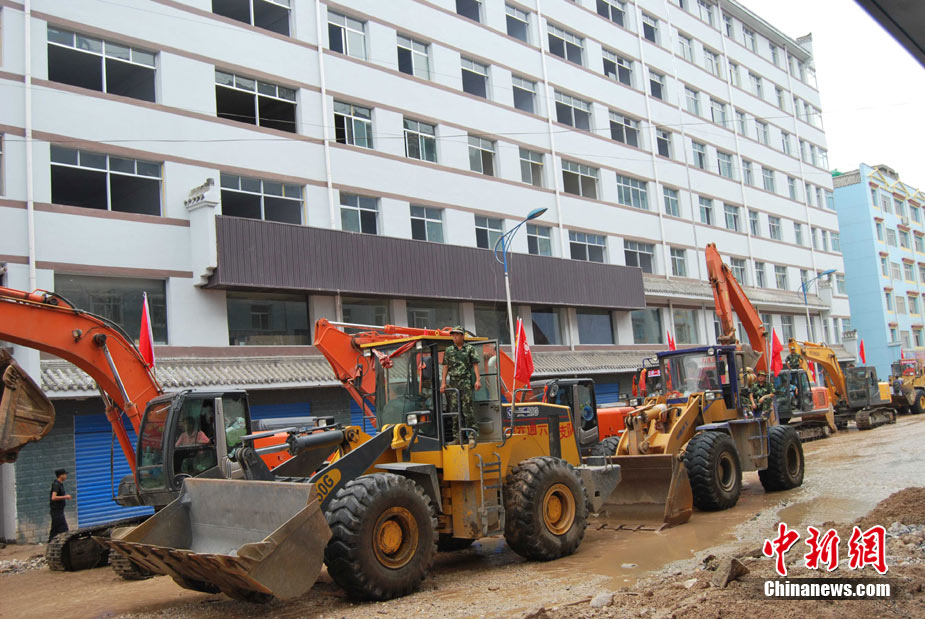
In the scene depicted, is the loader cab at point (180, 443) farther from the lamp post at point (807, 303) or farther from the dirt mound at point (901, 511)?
the lamp post at point (807, 303)

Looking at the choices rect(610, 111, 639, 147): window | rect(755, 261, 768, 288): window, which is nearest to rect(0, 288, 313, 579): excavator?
rect(610, 111, 639, 147): window

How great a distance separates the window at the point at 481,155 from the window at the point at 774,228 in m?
22.7

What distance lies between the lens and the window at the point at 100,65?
18.5m

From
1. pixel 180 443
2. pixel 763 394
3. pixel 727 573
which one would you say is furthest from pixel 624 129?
pixel 727 573

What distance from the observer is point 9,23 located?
57.8 feet

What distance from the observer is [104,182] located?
18.7m

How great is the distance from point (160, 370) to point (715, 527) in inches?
484

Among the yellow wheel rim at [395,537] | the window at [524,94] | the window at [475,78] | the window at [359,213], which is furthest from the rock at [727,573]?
the window at [524,94]

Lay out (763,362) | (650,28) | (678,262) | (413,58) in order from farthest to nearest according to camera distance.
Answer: (650,28), (678,262), (413,58), (763,362)

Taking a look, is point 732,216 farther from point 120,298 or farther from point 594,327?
point 120,298

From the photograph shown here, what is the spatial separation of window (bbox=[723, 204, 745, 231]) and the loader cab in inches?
1345

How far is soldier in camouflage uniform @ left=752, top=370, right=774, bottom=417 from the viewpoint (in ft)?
51.2

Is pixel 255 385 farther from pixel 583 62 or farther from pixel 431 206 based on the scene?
pixel 583 62

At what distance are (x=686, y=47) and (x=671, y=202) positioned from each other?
389 inches
